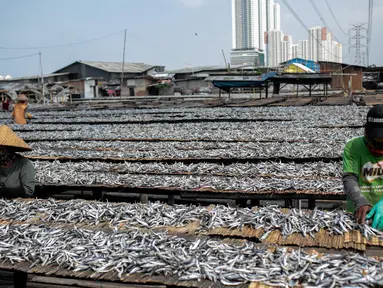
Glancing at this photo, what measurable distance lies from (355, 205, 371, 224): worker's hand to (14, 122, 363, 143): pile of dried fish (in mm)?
5907

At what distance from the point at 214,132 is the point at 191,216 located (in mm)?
7863

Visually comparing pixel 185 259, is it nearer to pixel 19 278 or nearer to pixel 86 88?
pixel 19 278

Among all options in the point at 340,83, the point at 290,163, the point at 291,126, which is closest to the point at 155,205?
the point at 290,163

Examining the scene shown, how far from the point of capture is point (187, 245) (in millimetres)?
3410

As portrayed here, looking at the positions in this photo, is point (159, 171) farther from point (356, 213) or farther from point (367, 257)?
point (367, 257)

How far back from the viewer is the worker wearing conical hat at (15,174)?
587 centimetres

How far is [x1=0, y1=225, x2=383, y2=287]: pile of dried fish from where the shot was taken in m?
2.82

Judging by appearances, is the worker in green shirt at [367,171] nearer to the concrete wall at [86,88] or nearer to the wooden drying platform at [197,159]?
the wooden drying platform at [197,159]

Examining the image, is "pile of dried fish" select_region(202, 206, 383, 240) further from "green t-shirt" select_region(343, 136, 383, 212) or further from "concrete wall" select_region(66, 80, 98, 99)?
"concrete wall" select_region(66, 80, 98, 99)

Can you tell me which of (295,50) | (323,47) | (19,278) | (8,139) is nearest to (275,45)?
(295,50)

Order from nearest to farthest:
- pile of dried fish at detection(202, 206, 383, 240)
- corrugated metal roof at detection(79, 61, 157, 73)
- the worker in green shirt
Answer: the worker in green shirt, pile of dried fish at detection(202, 206, 383, 240), corrugated metal roof at detection(79, 61, 157, 73)

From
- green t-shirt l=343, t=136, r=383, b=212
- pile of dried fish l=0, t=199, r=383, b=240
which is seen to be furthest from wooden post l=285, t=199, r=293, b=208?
→ green t-shirt l=343, t=136, r=383, b=212

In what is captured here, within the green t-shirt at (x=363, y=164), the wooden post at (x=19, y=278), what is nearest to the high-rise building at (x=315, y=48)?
the green t-shirt at (x=363, y=164)

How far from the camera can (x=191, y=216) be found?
4.27 m
